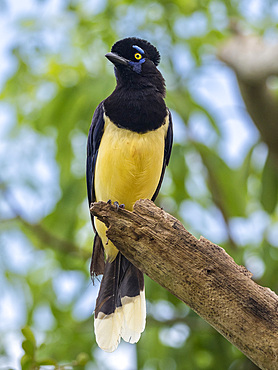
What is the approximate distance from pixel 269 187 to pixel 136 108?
8.05 ft

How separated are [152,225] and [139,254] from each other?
19 cm

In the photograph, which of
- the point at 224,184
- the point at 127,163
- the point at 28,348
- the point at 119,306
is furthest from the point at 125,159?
the point at 224,184

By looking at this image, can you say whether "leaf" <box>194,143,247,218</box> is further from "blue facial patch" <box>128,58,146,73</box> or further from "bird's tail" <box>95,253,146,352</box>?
"bird's tail" <box>95,253,146,352</box>

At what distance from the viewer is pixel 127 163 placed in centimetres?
437

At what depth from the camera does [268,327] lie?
3.21 m

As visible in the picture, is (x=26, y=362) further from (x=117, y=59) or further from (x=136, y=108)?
(x=117, y=59)

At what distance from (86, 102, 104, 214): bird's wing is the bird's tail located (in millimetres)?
641

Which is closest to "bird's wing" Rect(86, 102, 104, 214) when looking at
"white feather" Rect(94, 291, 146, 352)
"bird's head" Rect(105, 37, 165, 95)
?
"bird's head" Rect(105, 37, 165, 95)

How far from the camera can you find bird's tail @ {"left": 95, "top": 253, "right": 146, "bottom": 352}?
454 cm

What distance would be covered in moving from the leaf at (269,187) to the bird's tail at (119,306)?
1.97m

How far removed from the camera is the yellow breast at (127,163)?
14.3 feet

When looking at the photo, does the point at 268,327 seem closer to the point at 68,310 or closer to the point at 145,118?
the point at 145,118

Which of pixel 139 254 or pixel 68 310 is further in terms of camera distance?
pixel 68 310

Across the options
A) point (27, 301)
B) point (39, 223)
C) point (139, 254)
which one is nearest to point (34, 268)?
point (27, 301)
